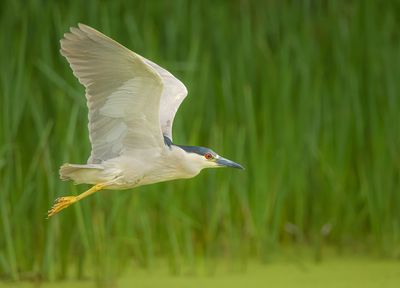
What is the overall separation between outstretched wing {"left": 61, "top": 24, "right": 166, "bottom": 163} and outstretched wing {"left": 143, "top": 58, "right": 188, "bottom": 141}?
0.92 feet

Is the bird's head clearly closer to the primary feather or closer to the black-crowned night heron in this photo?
the black-crowned night heron

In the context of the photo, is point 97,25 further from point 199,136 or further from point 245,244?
point 245,244

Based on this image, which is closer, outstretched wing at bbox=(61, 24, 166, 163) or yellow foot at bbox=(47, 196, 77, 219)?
outstretched wing at bbox=(61, 24, 166, 163)

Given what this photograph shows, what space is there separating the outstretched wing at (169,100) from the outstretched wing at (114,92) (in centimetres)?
28

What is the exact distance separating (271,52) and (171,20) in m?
0.63

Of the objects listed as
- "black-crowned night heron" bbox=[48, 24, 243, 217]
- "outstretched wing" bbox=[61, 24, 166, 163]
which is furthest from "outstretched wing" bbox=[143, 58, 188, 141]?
"outstretched wing" bbox=[61, 24, 166, 163]

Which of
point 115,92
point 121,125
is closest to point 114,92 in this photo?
point 115,92

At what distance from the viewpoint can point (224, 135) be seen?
6230mm

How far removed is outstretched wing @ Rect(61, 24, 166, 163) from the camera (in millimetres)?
4680

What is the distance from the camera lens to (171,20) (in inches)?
260

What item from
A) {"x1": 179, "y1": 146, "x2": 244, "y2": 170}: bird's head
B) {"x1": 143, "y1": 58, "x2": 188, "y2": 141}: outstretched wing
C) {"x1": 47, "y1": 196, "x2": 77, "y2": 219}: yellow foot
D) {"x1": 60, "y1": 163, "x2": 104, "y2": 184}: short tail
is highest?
{"x1": 143, "y1": 58, "x2": 188, "y2": 141}: outstretched wing

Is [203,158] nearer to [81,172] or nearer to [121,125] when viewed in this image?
[121,125]

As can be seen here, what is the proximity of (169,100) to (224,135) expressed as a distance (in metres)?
0.86

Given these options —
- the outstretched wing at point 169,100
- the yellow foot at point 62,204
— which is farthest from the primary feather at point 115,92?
the yellow foot at point 62,204
